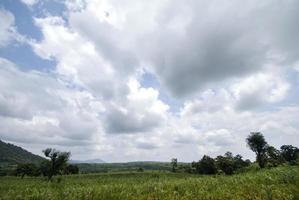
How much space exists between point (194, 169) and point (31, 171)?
75.4 meters

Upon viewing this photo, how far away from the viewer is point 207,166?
382 ft

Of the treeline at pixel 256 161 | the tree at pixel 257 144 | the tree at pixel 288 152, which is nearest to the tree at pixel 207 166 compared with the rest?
the treeline at pixel 256 161

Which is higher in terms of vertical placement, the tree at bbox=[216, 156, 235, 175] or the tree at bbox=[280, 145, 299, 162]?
the tree at bbox=[280, 145, 299, 162]

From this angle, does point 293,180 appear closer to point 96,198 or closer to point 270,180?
point 270,180

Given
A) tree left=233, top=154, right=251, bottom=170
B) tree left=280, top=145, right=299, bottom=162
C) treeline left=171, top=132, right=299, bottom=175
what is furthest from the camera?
tree left=280, top=145, right=299, bottom=162

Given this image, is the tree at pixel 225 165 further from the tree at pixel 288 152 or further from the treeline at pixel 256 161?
the tree at pixel 288 152

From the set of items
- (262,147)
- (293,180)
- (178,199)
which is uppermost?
(262,147)

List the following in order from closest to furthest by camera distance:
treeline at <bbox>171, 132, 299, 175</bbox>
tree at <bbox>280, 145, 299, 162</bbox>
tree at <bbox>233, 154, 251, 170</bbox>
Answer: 1. treeline at <bbox>171, 132, 299, 175</bbox>
2. tree at <bbox>233, 154, 251, 170</bbox>
3. tree at <bbox>280, 145, 299, 162</bbox>

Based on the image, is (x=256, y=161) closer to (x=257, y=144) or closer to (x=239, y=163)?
(x=257, y=144)

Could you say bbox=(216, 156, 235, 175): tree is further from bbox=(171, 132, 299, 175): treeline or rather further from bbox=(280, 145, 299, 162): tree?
bbox=(280, 145, 299, 162): tree

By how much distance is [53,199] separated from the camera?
14.9 metres

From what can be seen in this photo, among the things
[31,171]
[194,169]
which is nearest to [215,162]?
[194,169]

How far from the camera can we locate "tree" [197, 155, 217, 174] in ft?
379

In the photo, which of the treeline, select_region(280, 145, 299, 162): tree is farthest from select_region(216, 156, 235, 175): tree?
select_region(280, 145, 299, 162): tree
